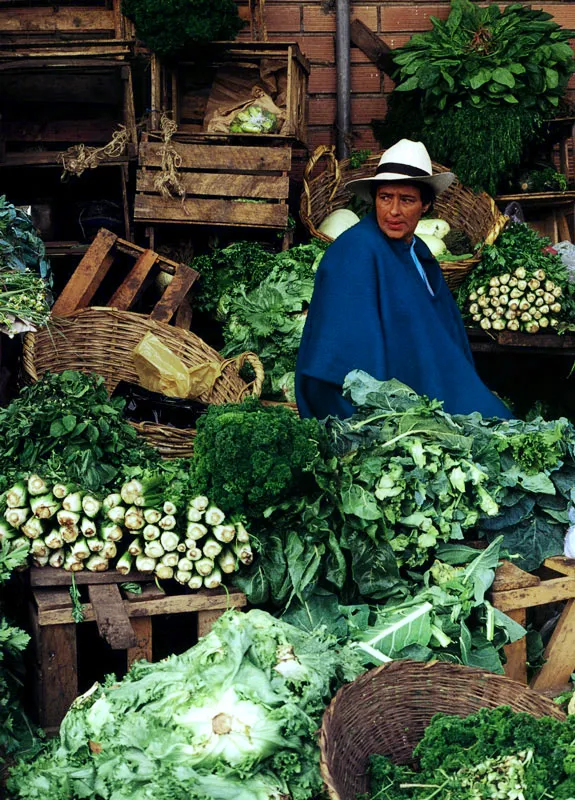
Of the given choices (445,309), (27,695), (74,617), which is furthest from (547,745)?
(445,309)

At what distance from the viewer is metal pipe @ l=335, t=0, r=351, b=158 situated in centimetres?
662

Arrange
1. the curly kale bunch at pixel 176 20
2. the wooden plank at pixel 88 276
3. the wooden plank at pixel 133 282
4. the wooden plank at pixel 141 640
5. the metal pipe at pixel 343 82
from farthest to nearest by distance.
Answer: the metal pipe at pixel 343 82 < the curly kale bunch at pixel 176 20 < the wooden plank at pixel 133 282 < the wooden plank at pixel 88 276 < the wooden plank at pixel 141 640

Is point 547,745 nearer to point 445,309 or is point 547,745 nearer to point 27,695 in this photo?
point 27,695

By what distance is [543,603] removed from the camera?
11.5 feet

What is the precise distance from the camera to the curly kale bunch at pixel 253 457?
3125 millimetres

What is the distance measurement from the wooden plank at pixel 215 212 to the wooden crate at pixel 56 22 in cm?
106

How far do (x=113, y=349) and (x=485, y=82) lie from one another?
289 cm

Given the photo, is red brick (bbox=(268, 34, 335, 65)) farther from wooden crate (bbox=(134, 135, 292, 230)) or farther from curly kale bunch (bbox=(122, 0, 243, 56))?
wooden crate (bbox=(134, 135, 292, 230))

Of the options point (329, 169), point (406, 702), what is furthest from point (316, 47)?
point (406, 702)

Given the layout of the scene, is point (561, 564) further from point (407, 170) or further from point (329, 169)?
point (329, 169)

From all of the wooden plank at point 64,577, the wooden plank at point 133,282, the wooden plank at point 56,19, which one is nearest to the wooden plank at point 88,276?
the wooden plank at point 133,282

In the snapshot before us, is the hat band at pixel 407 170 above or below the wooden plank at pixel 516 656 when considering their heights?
above

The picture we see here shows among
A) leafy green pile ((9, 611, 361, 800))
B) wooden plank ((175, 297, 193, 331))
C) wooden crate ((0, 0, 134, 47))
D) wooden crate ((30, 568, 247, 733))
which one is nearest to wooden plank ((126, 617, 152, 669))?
wooden crate ((30, 568, 247, 733))

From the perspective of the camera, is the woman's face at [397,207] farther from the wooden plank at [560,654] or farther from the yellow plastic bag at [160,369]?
the wooden plank at [560,654]
